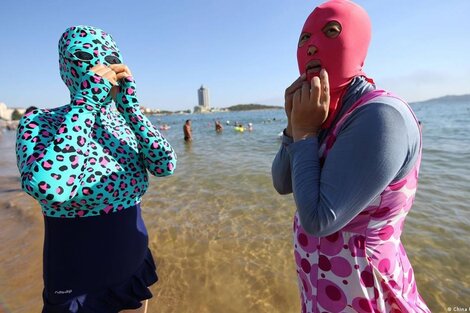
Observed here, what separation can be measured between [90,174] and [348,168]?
55.6 inches

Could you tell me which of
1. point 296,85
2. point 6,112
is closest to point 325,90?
point 296,85

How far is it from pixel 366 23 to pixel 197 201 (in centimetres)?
576

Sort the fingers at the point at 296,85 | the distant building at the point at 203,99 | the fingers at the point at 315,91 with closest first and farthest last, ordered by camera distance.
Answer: the fingers at the point at 315,91 → the fingers at the point at 296,85 → the distant building at the point at 203,99

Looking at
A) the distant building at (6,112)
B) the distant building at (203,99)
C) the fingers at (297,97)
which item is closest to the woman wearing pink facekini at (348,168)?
the fingers at (297,97)

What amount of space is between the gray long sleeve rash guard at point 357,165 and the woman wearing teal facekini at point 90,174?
1.19 m

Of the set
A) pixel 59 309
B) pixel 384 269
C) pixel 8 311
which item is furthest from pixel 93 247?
pixel 8 311

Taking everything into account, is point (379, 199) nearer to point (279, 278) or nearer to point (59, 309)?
point (59, 309)

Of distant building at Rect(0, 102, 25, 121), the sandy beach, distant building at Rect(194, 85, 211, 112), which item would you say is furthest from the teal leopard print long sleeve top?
distant building at Rect(194, 85, 211, 112)

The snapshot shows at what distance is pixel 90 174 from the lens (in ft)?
5.51

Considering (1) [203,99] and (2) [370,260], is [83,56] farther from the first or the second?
(1) [203,99]

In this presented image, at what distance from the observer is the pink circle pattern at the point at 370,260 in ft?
3.91

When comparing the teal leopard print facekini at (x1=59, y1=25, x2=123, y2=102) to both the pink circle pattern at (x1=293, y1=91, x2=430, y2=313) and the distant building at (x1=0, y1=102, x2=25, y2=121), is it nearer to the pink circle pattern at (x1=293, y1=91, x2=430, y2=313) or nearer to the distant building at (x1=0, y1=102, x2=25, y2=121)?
the pink circle pattern at (x1=293, y1=91, x2=430, y2=313)

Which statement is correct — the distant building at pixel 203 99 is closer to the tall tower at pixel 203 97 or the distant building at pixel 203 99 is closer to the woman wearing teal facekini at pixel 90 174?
the tall tower at pixel 203 97

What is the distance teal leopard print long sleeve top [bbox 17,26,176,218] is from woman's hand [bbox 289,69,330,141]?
3.55 feet
